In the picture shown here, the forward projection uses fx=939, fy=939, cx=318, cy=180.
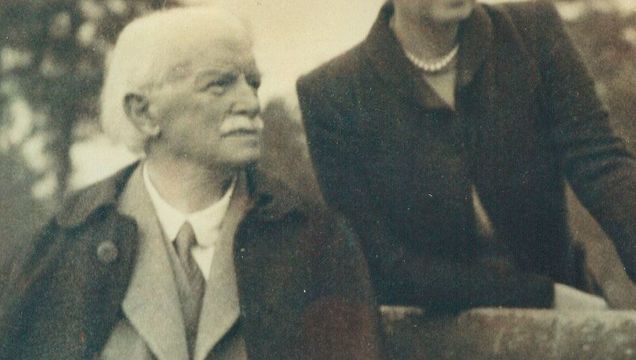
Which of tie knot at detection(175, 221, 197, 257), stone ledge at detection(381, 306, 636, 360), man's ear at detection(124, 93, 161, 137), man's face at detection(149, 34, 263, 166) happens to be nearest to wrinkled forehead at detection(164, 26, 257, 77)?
man's face at detection(149, 34, 263, 166)

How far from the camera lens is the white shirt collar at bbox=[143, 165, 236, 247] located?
7.25 feet

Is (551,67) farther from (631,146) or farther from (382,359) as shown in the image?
(382,359)

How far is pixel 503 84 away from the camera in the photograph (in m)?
2.25

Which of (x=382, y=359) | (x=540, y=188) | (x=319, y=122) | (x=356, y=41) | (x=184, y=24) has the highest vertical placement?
(x=184, y=24)

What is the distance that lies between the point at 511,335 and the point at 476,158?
43 centimetres

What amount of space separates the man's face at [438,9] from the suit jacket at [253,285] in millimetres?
525

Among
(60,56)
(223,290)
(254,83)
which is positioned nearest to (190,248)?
(223,290)

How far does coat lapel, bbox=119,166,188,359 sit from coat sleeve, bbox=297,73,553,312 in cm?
42

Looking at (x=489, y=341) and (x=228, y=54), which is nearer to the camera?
(x=489, y=341)

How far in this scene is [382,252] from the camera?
2.20 metres

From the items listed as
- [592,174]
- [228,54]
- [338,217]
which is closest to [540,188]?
[592,174]

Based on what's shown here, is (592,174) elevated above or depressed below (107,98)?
below

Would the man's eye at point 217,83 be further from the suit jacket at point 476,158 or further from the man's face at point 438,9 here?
the man's face at point 438,9

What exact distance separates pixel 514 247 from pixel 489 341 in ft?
0.81
